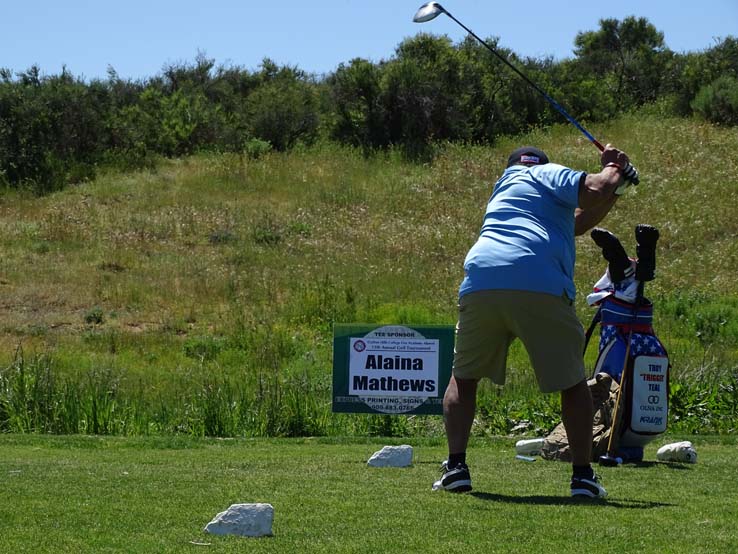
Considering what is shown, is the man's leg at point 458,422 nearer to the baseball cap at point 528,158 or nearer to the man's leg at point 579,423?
the man's leg at point 579,423

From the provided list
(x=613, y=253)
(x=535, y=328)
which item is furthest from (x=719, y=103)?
(x=535, y=328)

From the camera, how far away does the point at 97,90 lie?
36.8m

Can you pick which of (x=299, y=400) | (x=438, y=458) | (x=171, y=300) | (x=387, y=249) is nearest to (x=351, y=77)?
(x=387, y=249)

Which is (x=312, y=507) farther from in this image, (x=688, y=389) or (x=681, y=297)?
(x=681, y=297)

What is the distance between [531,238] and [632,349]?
8.13ft

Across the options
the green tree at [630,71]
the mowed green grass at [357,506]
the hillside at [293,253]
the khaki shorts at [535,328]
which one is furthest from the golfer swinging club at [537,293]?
the green tree at [630,71]

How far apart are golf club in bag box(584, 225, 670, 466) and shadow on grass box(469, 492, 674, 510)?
2.01m

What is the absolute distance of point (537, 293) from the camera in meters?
5.87

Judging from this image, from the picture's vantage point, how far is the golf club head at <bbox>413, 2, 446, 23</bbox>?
25.2ft

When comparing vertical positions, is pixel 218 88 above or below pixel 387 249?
above

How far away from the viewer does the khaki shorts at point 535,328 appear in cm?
590

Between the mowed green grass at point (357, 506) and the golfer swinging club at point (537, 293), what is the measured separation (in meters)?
0.33

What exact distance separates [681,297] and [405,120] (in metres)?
14.5

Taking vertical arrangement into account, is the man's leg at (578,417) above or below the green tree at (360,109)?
below
